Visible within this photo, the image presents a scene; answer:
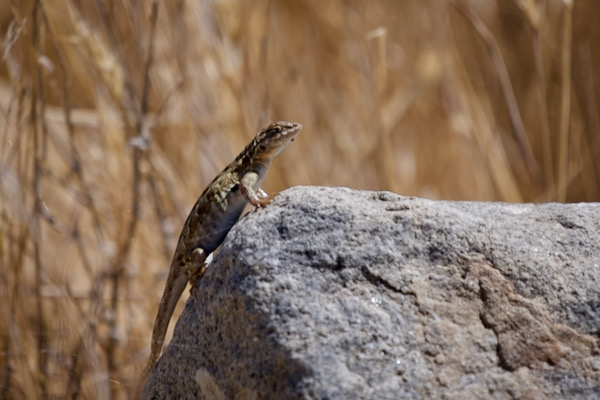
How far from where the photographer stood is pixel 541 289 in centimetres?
184

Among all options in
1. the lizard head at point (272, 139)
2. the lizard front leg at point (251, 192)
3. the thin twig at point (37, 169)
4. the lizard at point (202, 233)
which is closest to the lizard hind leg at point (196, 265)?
the lizard at point (202, 233)

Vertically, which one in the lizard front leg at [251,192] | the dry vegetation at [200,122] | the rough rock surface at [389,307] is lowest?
the rough rock surface at [389,307]

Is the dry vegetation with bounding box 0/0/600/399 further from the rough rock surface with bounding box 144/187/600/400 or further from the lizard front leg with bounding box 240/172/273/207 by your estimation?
the rough rock surface with bounding box 144/187/600/400

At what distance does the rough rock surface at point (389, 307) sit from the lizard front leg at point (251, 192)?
231 mm

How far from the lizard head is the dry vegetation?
684 mm

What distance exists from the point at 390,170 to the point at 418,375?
2.06 m

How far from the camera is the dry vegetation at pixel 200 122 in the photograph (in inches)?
121

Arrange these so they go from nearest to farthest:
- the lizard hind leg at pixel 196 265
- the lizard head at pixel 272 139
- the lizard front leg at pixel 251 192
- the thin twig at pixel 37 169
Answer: the lizard front leg at pixel 251 192
the lizard hind leg at pixel 196 265
the lizard head at pixel 272 139
the thin twig at pixel 37 169

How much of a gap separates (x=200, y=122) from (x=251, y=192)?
1743mm

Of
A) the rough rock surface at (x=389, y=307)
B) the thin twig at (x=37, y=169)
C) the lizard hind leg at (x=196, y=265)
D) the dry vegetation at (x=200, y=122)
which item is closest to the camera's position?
the rough rock surface at (x=389, y=307)

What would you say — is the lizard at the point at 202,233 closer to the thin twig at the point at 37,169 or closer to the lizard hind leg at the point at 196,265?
the lizard hind leg at the point at 196,265

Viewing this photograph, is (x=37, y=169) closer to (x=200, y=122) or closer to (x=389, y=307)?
(x=200, y=122)

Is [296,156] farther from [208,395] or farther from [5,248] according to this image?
[208,395]

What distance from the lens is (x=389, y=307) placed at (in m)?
1.74
